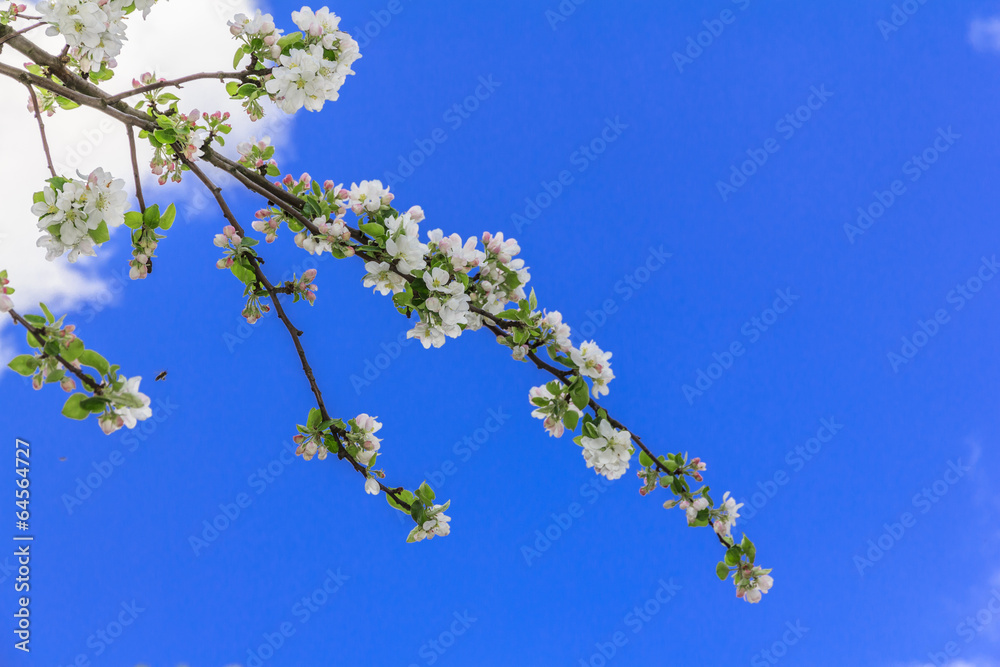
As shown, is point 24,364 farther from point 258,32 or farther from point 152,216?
point 258,32

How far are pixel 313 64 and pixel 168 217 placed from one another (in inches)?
20.9

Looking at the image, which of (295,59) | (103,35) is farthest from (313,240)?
(103,35)

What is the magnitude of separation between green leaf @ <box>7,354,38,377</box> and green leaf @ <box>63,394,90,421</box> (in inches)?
4.6

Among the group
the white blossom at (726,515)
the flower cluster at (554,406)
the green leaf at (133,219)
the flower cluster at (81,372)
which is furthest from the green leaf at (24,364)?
the white blossom at (726,515)

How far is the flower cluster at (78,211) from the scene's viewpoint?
1.38 m

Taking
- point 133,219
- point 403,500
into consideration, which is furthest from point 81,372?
point 403,500

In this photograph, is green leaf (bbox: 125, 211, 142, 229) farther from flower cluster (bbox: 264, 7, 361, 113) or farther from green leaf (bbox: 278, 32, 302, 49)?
green leaf (bbox: 278, 32, 302, 49)

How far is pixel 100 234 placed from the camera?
1441 millimetres

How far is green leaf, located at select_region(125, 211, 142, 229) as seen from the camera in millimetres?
1592

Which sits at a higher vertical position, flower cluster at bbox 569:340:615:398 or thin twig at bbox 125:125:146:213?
thin twig at bbox 125:125:146:213

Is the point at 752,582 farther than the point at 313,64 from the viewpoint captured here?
Yes

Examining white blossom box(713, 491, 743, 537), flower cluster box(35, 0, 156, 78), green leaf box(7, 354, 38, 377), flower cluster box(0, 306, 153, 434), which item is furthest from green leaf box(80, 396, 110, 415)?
white blossom box(713, 491, 743, 537)

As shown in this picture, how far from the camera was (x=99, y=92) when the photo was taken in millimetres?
1541

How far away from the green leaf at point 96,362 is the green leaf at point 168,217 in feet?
1.67
